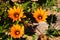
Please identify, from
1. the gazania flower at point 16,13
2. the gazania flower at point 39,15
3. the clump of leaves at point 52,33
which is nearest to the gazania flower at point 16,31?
the gazania flower at point 16,13

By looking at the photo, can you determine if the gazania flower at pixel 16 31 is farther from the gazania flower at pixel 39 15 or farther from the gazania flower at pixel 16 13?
the gazania flower at pixel 39 15

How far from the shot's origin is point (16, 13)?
9.30ft

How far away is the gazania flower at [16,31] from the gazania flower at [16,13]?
99 millimetres

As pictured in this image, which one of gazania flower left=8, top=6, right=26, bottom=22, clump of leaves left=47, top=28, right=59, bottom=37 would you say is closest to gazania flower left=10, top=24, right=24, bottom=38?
gazania flower left=8, top=6, right=26, bottom=22

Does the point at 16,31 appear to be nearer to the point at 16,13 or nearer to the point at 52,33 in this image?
the point at 16,13

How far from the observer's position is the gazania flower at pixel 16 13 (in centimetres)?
278

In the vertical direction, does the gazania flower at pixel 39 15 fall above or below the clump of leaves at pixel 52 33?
above

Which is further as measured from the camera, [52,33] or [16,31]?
[52,33]

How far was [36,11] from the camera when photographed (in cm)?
294

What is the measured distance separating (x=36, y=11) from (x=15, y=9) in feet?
0.91

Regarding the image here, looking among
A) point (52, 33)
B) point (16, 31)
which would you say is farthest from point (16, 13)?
point (52, 33)

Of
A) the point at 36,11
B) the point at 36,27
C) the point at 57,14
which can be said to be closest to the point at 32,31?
the point at 36,27

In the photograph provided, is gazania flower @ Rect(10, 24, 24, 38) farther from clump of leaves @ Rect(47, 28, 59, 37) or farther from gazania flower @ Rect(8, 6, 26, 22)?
clump of leaves @ Rect(47, 28, 59, 37)

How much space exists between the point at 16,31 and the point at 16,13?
240 mm
